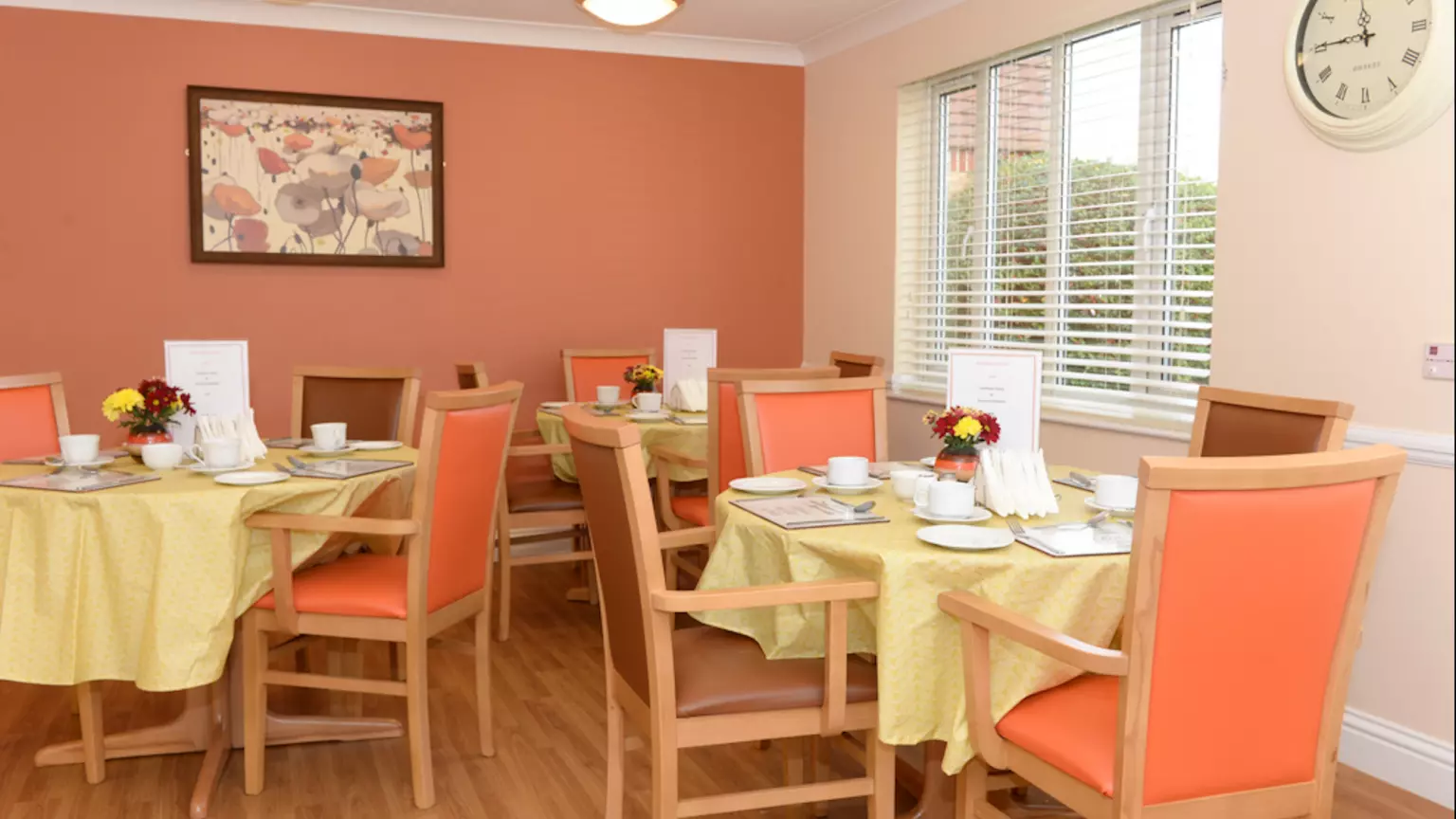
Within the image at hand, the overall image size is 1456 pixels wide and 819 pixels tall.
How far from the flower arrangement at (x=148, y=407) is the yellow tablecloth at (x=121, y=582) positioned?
415 mm

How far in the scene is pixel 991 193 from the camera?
530 centimetres

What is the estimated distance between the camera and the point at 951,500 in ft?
8.12

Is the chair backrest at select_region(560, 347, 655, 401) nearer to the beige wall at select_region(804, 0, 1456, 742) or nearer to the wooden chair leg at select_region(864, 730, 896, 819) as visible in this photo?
the beige wall at select_region(804, 0, 1456, 742)

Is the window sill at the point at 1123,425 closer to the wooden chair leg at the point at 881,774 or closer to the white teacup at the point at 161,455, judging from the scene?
the wooden chair leg at the point at 881,774

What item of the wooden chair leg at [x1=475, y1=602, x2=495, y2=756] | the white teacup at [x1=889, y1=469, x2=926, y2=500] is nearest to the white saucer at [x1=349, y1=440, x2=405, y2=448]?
the wooden chair leg at [x1=475, y1=602, x2=495, y2=756]

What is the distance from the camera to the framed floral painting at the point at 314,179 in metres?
5.50

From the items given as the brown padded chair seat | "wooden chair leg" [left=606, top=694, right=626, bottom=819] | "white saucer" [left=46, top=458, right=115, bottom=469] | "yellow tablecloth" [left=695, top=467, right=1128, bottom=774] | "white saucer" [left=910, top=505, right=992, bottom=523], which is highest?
"white saucer" [left=46, top=458, right=115, bottom=469]

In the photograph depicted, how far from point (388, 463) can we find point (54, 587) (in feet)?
2.92

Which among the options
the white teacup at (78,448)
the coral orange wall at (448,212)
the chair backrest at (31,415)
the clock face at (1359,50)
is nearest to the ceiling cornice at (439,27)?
the coral orange wall at (448,212)

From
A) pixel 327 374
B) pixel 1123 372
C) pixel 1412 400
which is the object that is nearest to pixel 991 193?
pixel 1123 372

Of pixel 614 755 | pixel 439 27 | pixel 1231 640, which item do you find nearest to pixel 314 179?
pixel 439 27

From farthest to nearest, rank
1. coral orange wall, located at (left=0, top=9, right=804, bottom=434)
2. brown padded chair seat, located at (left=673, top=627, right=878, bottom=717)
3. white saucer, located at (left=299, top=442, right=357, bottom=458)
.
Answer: coral orange wall, located at (left=0, top=9, right=804, bottom=434) < white saucer, located at (left=299, top=442, right=357, bottom=458) < brown padded chair seat, located at (left=673, top=627, right=878, bottom=717)

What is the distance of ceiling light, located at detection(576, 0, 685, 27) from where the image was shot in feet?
13.2

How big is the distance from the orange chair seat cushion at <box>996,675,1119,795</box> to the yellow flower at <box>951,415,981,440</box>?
714mm
